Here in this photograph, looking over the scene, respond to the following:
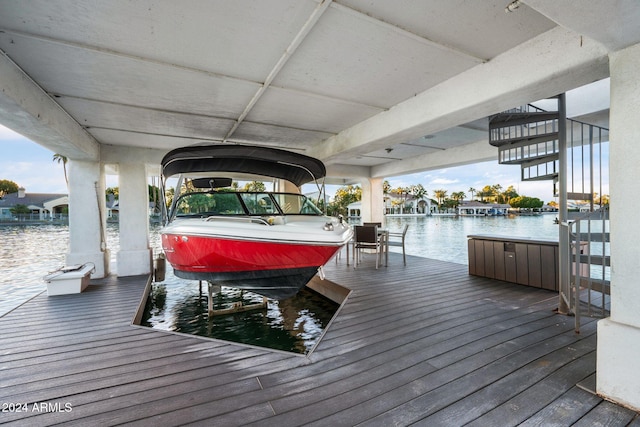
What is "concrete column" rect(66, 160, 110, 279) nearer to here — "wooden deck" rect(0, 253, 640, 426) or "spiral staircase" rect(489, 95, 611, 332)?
"wooden deck" rect(0, 253, 640, 426)

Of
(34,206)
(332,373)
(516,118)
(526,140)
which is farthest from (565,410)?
(34,206)

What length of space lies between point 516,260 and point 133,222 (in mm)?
7617

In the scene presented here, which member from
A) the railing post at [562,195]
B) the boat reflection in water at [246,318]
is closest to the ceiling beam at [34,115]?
the boat reflection in water at [246,318]

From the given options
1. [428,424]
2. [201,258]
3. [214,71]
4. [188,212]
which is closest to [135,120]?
[188,212]

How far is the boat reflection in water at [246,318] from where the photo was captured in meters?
3.45

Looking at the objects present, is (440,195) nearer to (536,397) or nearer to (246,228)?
(246,228)

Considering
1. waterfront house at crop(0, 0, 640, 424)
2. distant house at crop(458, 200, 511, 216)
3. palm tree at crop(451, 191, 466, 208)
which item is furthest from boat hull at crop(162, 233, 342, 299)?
palm tree at crop(451, 191, 466, 208)

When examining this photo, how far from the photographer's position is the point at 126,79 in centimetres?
308

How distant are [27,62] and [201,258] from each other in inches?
99.3

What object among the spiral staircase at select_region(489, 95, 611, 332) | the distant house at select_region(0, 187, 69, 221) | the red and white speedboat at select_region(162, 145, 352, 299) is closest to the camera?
the spiral staircase at select_region(489, 95, 611, 332)

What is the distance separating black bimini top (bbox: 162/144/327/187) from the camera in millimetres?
3555

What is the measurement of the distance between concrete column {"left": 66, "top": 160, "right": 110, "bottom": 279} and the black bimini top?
2770 mm

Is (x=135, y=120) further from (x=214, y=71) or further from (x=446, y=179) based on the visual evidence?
(x=446, y=179)

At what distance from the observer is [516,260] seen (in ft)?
15.3
